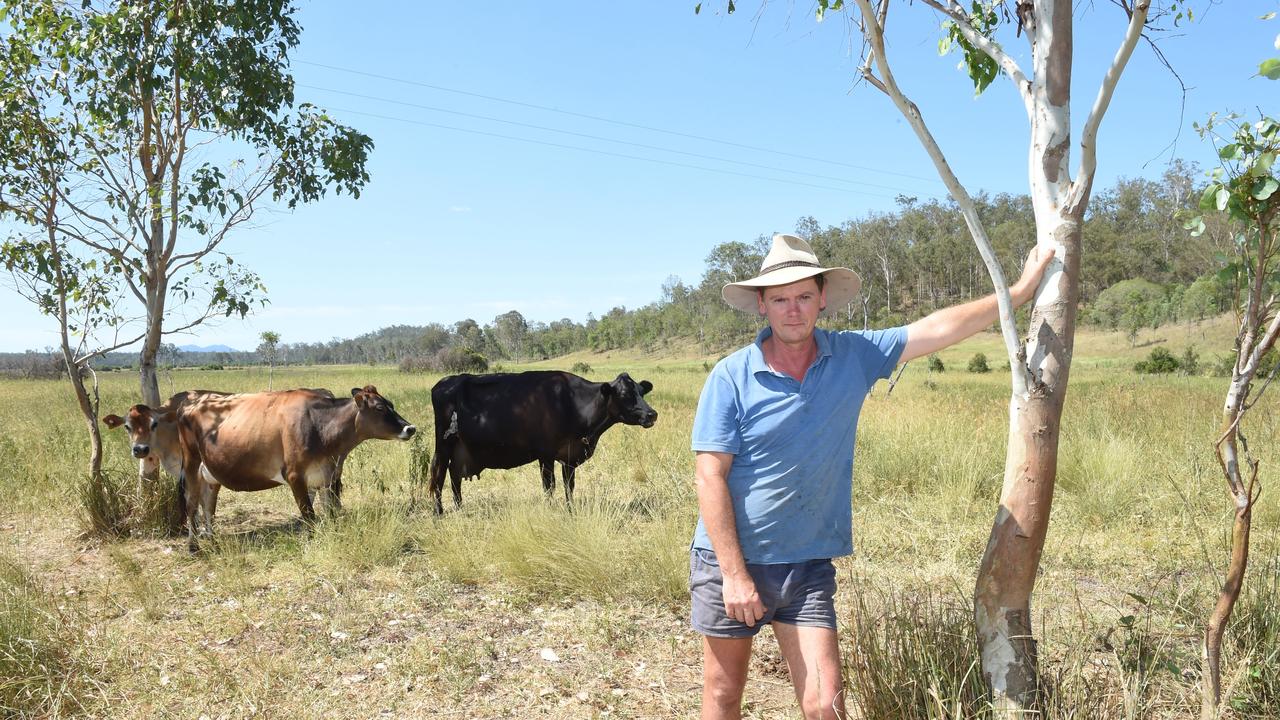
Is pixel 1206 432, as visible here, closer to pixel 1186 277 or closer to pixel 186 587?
pixel 186 587

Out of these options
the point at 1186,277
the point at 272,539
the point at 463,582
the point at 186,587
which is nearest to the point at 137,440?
the point at 272,539

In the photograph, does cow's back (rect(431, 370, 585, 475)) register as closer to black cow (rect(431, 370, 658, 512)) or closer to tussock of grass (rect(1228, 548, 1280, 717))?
black cow (rect(431, 370, 658, 512))

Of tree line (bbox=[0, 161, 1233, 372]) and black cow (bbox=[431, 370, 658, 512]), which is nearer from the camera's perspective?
black cow (bbox=[431, 370, 658, 512])

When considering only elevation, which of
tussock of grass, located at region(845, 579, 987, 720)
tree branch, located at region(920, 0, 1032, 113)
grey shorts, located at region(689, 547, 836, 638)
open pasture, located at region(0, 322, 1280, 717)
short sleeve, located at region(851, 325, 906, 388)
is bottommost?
open pasture, located at region(0, 322, 1280, 717)

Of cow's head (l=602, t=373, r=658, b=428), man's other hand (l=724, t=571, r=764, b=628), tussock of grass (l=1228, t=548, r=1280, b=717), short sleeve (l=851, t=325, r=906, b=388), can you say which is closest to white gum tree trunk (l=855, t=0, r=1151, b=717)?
short sleeve (l=851, t=325, r=906, b=388)

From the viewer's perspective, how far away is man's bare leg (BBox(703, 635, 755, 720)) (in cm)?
291

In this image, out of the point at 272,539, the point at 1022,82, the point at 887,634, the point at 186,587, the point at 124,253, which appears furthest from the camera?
the point at 124,253

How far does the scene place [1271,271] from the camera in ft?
9.63

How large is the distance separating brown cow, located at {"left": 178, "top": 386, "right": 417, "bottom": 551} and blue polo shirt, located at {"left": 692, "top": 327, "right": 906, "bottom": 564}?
17.5ft

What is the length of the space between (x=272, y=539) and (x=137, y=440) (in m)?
1.57

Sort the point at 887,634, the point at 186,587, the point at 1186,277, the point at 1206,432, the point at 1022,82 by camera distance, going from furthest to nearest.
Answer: the point at 1186,277, the point at 1206,432, the point at 186,587, the point at 887,634, the point at 1022,82

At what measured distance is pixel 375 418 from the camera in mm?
7758

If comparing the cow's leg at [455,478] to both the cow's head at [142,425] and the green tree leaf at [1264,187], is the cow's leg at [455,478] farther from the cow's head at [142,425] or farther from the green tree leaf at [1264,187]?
the green tree leaf at [1264,187]

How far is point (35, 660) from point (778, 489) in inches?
161
